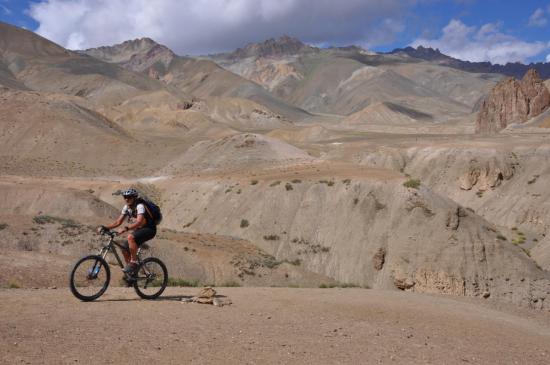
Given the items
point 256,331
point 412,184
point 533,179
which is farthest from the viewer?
point 533,179

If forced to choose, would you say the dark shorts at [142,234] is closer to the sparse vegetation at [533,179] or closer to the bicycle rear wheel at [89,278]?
the bicycle rear wheel at [89,278]

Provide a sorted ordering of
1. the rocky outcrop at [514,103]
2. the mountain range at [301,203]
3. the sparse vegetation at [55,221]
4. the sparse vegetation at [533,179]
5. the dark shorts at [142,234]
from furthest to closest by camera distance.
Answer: the rocky outcrop at [514,103] < the sparse vegetation at [533,179] < the mountain range at [301,203] < the sparse vegetation at [55,221] < the dark shorts at [142,234]

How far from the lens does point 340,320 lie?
10.7 m

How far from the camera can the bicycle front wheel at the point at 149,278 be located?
1077 cm

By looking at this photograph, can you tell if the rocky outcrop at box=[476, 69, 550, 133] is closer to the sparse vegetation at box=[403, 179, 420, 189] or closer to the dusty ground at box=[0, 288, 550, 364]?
the sparse vegetation at box=[403, 179, 420, 189]

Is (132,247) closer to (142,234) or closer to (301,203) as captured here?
(142,234)

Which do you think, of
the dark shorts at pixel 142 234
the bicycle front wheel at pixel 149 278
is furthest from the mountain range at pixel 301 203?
the dark shorts at pixel 142 234

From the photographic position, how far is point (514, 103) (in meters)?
106

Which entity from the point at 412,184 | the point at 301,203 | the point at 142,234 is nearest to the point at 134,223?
the point at 142,234

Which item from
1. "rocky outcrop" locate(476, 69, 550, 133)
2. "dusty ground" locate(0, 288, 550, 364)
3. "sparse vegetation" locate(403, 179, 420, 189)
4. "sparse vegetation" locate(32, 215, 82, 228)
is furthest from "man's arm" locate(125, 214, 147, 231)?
"rocky outcrop" locate(476, 69, 550, 133)

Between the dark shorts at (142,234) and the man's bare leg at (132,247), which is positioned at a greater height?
the dark shorts at (142,234)

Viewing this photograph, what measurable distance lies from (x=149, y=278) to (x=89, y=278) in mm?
1083

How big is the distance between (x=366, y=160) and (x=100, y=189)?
29.9 meters

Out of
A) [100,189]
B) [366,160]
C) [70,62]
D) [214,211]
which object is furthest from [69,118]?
[70,62]
